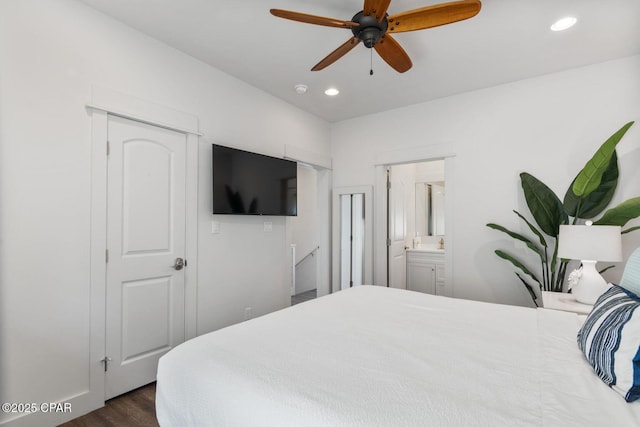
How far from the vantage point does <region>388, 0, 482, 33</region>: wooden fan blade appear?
5.16 feet

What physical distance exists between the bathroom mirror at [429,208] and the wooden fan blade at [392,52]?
321 centimetres

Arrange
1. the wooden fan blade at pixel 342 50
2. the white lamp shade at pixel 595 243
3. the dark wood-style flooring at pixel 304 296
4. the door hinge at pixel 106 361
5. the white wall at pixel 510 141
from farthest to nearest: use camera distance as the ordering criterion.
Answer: the dark wood-style flooring at pixel 304 296, the white wall at pixel 510 141, the door hinge at pixel 106 361, the white lamp shade at pixel 595 243, the wooden fan blade at pixel 342 50

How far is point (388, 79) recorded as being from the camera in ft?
10.1

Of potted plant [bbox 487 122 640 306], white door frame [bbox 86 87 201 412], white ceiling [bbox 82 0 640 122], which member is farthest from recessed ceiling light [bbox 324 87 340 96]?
potted plant [bbox 487 122 640 306]

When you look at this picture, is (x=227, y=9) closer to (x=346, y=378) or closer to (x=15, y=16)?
(x=15, y=16)

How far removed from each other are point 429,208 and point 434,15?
4.00 meters

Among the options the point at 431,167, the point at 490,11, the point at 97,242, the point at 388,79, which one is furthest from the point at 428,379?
the point at 431,167

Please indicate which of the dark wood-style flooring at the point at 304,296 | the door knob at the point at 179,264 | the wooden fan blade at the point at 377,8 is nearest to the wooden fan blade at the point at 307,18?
the wooden fan blade at the point at 377,8

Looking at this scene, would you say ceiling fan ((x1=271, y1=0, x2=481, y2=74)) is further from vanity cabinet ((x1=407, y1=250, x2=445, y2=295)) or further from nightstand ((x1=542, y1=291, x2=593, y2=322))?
vanity cabinet ((x1=407, y1=250, x2=445, y2=295))

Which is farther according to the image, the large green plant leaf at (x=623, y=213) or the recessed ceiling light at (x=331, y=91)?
the recessed ceiling light at (x=331, y=91)

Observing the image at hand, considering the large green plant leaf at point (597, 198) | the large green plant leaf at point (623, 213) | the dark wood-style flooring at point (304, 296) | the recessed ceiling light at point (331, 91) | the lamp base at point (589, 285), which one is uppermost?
the recessed ceiling light at point (331, 91)

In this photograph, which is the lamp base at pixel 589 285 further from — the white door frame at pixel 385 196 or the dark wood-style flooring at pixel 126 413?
the dark wood-style flooring at pixel 126 413

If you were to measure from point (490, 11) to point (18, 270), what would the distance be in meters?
3.31

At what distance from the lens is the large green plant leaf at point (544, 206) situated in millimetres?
2697
